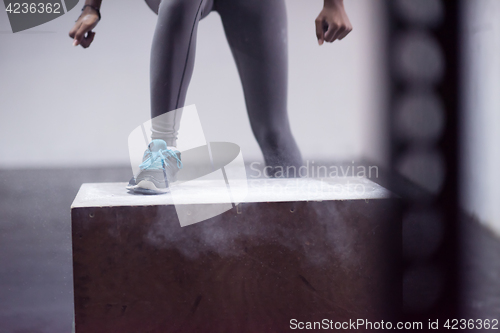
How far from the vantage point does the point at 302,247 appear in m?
0.79

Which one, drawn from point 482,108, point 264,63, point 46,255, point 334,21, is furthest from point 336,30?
point 46,255

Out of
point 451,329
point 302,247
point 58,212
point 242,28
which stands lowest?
point 451,329

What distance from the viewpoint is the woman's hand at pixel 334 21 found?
102 cm

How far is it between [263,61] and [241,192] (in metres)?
0.40

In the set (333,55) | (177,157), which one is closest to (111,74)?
(177,157)

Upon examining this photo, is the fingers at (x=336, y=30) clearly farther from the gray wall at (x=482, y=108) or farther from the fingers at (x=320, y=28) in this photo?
the gray wall at (x=482, y=108)

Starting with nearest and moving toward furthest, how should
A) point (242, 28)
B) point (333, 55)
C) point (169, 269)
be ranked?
point (169, 269)
point (242, 28)
point (333, 55)

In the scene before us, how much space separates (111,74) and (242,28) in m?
0.64

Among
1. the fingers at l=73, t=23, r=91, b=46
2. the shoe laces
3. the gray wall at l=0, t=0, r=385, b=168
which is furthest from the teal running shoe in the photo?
the gray wall at l=0, t=0, r=385, b=168

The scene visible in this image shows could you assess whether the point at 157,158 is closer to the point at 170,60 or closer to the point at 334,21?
the point at 170,60

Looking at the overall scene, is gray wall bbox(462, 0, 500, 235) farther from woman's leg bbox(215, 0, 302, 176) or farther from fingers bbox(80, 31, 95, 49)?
fingers bbox(80, 31, 95, 49)

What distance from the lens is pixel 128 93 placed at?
1486mm

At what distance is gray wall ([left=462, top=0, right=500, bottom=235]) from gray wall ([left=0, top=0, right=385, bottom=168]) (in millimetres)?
438

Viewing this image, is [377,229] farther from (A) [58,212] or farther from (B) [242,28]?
(A) [58,212]
